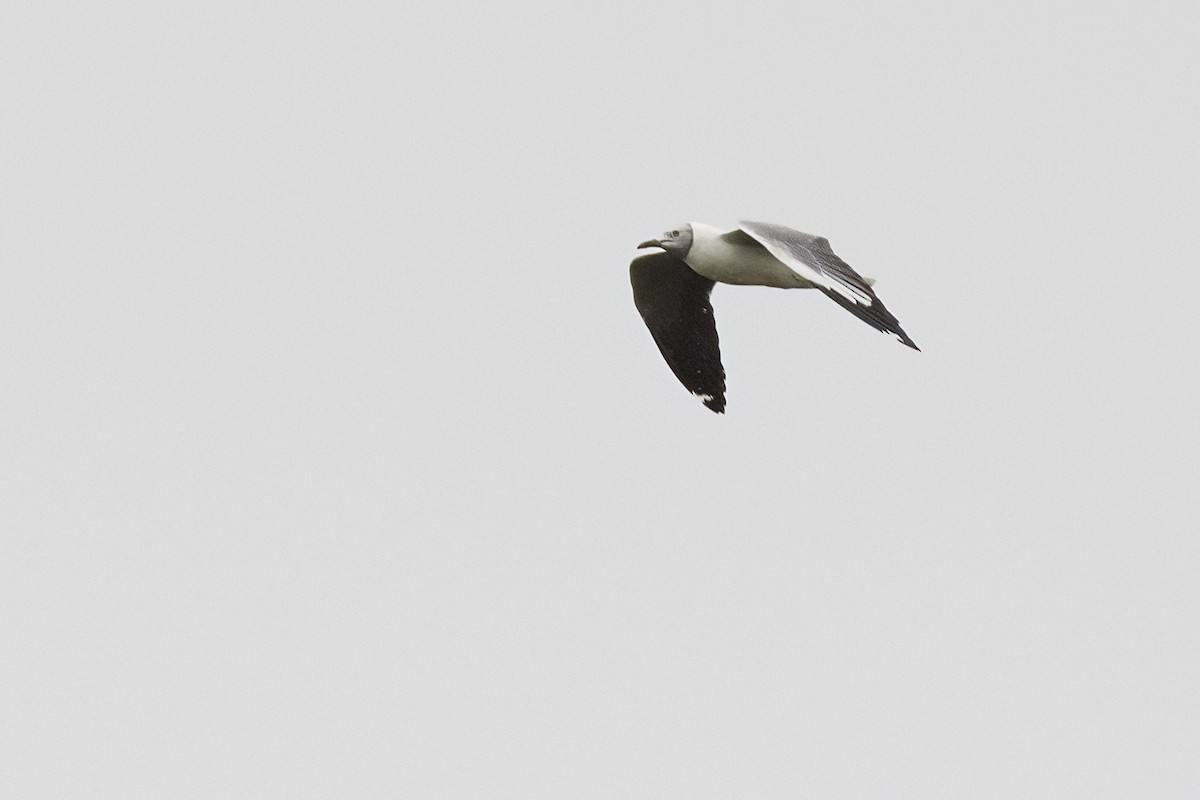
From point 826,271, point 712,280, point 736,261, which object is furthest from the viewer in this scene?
point 712,280

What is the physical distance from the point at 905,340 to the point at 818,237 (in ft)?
4.91

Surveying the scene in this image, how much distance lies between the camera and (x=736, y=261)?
13039mm

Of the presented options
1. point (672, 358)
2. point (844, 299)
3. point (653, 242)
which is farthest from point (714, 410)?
point (844, 299)

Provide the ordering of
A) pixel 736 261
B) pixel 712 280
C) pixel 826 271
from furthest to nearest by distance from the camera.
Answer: pixel 712 280 < pixel 736 261 < pixel 826 271

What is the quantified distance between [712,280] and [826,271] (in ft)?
9.06

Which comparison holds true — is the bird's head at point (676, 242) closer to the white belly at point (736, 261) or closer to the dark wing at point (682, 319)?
the white belly at point (736, 261)

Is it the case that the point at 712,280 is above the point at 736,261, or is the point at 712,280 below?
above

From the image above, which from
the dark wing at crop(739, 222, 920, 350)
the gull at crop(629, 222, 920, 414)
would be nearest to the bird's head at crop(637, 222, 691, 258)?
the gull at crop(629, 222, 920, 414)

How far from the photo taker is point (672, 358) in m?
14.7

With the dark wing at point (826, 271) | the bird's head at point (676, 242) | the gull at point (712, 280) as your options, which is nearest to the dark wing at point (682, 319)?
the gull at point (712, 280)

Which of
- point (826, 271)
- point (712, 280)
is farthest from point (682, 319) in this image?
point (826, 271)

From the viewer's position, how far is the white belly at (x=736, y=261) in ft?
42.5

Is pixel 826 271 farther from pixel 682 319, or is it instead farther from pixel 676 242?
pixel 682 319

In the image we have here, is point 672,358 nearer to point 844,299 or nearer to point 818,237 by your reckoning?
point 818,237
